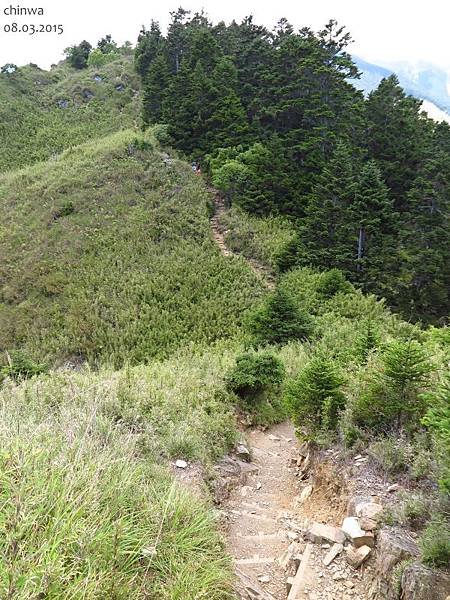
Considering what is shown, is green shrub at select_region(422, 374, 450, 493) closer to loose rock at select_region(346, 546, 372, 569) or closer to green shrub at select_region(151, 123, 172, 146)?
loose rock at select_region(346, 546, 372, 569)

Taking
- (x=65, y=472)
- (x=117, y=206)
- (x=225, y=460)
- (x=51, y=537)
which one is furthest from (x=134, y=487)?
(x=117, y=206)

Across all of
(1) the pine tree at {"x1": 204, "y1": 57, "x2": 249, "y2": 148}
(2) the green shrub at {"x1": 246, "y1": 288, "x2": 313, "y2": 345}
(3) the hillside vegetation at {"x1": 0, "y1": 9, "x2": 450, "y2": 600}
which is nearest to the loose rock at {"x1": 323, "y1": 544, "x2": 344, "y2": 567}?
(3) the hillside vegetation at {"x1": 0, "y1": 9, "x2": 450, "y2": 600}

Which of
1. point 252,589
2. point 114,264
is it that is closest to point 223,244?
point 114,264

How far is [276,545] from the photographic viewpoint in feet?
14.7

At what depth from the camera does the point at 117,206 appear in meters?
23.8

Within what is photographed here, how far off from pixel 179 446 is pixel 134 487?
194 cm

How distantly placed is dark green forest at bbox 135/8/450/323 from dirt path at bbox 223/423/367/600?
14.7 metres

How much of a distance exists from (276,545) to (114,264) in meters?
16.8

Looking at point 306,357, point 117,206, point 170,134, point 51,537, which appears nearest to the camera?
point 51,537

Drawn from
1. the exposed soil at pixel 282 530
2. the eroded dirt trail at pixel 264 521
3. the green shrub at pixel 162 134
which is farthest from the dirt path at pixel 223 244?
the exposed soil at pixel 282 530

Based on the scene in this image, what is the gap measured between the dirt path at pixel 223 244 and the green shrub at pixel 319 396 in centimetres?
1290

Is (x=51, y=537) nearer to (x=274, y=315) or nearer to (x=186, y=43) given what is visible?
(x=274, y=315)

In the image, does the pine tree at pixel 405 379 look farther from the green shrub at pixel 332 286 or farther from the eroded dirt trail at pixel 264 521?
the green shrub at pixel 332 286

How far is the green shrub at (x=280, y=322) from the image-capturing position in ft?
40.5
